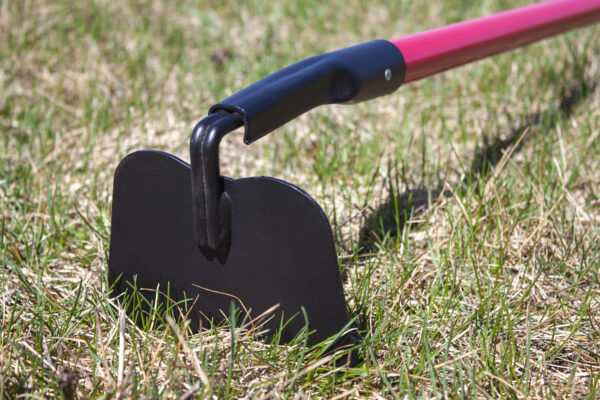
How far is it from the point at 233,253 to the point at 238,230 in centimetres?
6

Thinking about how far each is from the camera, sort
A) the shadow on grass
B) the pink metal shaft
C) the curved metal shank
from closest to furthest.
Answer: the curved metal shank → the pink metal shaft → the shadow on grass

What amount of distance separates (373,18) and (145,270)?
2.60 metres

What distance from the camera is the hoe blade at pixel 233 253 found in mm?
1246

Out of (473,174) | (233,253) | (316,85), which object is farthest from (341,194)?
(233,253)

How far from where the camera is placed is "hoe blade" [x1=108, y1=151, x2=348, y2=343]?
1.25 metres

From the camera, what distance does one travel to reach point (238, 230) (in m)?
1.31

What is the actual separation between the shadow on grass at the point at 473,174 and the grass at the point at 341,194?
0.04ft

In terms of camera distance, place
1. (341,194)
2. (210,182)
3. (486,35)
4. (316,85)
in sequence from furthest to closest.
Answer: (341,194) < (486,35) < (316,85) < (210,182)

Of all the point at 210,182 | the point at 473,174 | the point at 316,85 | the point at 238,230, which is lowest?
the point at 473,174

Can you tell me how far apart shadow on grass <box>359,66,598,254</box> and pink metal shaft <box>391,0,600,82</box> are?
331 mm

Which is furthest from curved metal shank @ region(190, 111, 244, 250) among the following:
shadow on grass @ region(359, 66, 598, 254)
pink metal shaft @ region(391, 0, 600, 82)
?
pink metal shaft @ region(391, 0, 600, 82)

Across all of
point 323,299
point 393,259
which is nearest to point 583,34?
point 393,259

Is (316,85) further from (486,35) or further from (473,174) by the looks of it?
(473,174)

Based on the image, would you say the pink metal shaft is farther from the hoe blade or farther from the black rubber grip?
the hoe blade
